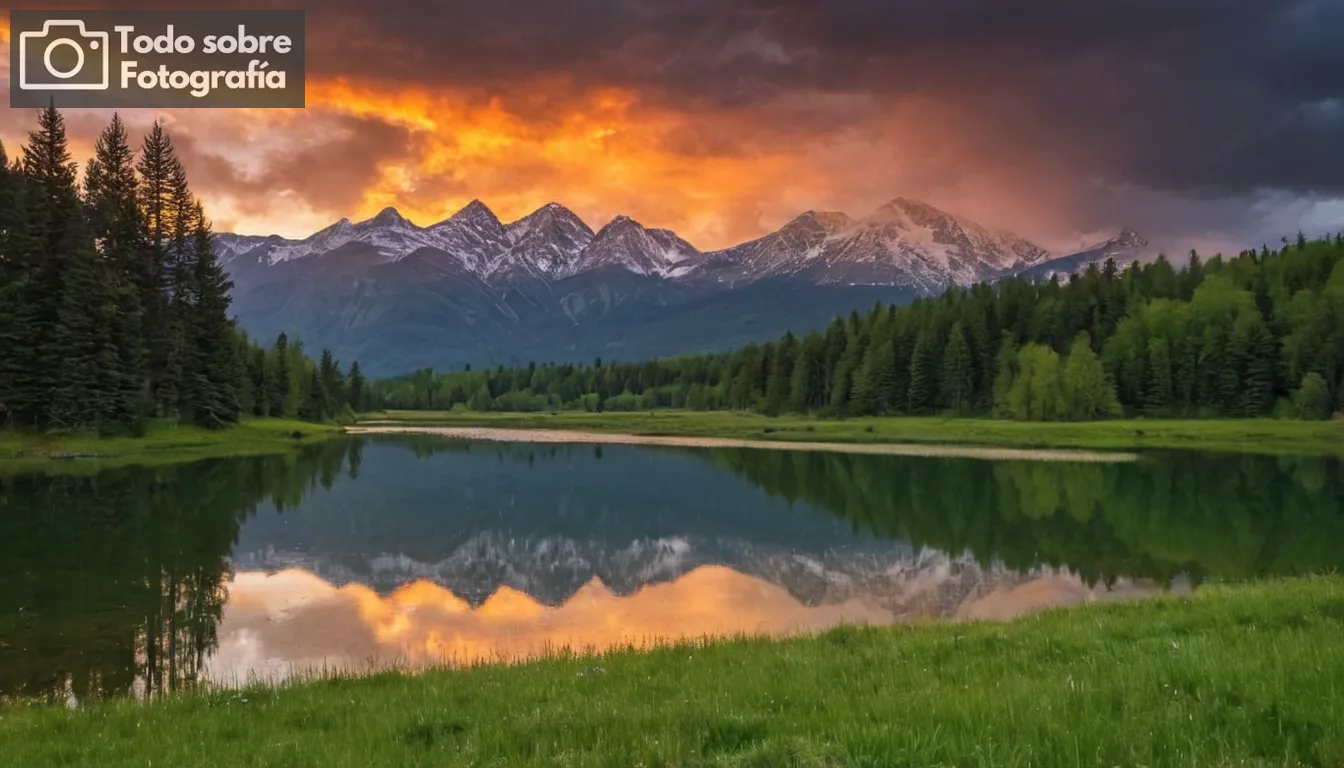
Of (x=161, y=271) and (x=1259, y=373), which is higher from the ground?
(x=161, y=271)

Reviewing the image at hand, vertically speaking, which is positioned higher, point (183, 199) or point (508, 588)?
point (183, 199)

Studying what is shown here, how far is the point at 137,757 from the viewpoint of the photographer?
10.4 metres

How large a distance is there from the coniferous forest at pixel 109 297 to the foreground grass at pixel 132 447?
157 cm

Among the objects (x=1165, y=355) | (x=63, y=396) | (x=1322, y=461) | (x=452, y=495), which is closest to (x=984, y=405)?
(x=1165, y=355)

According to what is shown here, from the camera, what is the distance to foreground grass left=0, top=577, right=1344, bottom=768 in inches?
354

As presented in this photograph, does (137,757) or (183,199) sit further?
(183,199)

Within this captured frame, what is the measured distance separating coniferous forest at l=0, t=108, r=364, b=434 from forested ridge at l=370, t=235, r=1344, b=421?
110867mm

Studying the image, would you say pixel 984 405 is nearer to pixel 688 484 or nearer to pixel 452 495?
pixel 688 484

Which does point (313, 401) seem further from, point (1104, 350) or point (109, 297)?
point (1104, 350)

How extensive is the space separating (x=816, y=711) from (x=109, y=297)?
8362cm

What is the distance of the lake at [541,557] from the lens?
2286 cm

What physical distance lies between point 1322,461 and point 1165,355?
64.0m

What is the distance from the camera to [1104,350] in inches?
5984

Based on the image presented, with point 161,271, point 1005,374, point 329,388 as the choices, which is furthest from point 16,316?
point 1005,374
